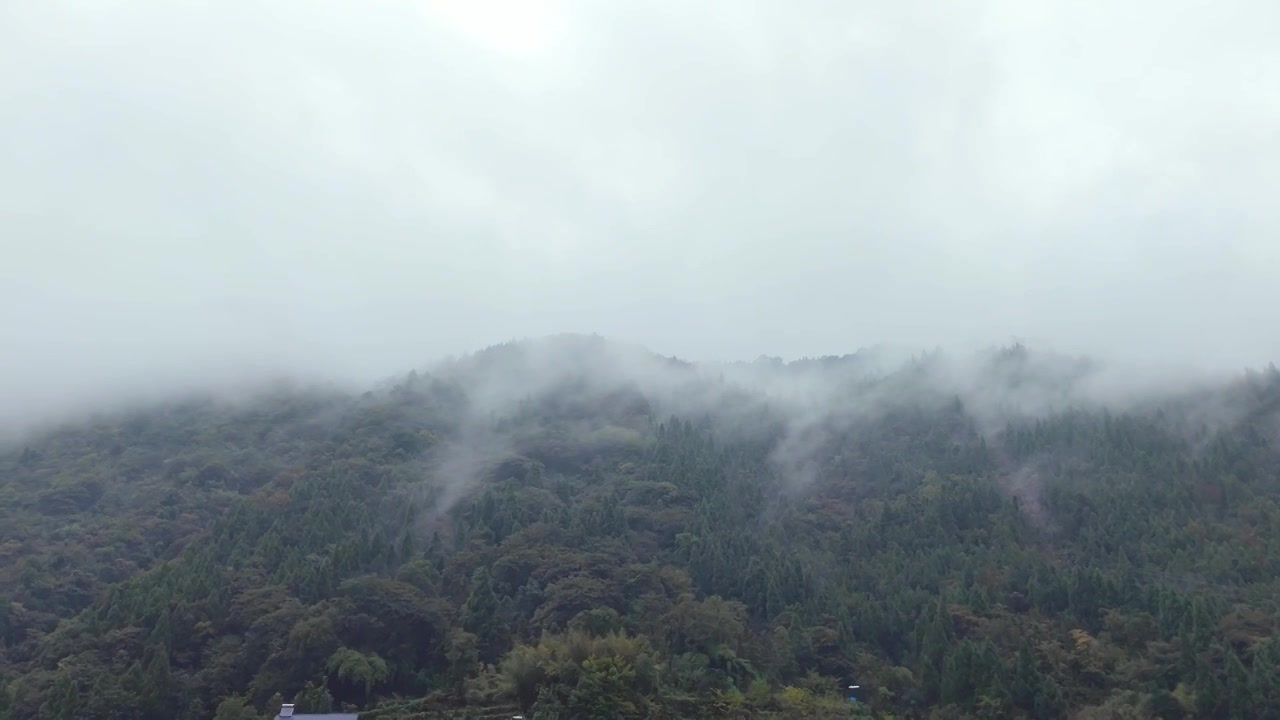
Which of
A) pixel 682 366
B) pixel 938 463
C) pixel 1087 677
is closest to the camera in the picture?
pixel 1087 677

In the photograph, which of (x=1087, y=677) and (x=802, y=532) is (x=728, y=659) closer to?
(x=1087, y=677)

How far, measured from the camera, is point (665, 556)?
59.8 m

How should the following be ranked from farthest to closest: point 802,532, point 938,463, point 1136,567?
point 938,463 → point 802,532 → point 1136,567

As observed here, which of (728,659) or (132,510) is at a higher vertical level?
(132,510)

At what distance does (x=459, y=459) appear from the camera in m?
79.6

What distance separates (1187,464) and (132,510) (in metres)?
66.6

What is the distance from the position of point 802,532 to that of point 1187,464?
2354cm

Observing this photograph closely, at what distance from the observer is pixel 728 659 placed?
4612 centimetres

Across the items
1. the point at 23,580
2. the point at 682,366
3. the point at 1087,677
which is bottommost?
the point at 1087,677

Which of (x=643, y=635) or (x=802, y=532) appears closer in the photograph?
(x=643, y=635)

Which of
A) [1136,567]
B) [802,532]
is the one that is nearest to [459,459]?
[802,532]

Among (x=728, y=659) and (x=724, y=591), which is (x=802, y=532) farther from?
(x=728, y=659)

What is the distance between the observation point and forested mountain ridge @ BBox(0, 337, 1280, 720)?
43.5 m

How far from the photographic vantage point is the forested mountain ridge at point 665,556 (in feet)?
143
